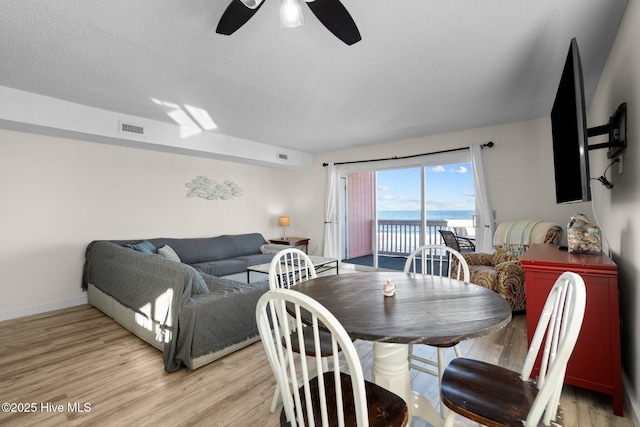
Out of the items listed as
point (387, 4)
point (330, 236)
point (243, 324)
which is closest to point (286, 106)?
point (387, 4)

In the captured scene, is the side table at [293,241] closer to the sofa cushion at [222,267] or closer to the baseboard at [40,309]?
the sofa cushion at [222,267]

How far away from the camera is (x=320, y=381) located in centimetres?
86

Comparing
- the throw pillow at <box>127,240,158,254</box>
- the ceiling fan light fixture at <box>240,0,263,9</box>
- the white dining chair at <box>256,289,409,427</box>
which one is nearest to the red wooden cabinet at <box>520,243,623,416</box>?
the white dining chair at <box>256,289,409,427</box>

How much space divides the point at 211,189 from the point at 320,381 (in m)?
4.83

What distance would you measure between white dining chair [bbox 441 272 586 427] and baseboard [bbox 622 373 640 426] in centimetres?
104

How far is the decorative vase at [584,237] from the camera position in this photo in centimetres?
212

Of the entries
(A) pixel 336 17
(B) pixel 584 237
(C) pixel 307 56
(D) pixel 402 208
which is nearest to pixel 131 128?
(C) pixel 307 56

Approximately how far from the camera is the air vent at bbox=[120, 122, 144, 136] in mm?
3703

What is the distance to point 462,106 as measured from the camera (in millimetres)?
3504

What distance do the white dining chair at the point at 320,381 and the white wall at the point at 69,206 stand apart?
4.02 meters

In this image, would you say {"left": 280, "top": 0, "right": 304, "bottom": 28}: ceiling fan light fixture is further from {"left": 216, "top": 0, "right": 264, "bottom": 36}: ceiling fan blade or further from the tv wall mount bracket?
the tv wall mount bracket

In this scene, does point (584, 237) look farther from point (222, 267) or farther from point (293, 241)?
point (293, 241)

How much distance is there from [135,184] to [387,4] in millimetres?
4107

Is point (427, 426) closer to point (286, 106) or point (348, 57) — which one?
point (348, 57)
